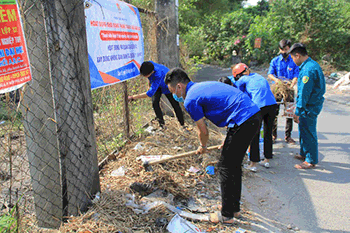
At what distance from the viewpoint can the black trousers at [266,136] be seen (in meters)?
4.30

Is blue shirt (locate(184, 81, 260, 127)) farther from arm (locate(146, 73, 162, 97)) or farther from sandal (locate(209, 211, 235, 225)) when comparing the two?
arm (locate(146, 73, 162, 97))

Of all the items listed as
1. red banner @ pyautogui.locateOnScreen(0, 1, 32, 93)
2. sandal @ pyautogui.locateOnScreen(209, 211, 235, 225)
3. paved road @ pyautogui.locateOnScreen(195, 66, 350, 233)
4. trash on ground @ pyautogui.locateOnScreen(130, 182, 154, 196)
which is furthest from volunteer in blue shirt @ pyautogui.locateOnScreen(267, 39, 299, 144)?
red banner @ pyautogui.locateOnScreen(0, 1, 32, 93)

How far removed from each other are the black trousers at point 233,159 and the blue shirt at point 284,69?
2.98 m

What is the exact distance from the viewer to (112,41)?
3.83 metres

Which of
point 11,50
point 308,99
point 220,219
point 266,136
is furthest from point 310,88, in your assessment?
point 11,50

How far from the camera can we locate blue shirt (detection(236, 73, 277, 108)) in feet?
13.8

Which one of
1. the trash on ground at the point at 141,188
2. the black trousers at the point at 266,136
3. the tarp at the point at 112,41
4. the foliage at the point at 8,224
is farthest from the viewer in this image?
the black trousers at the point at 266,136

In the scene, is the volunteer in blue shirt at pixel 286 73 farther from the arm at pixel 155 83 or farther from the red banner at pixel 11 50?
the red banner at pixel 11 50

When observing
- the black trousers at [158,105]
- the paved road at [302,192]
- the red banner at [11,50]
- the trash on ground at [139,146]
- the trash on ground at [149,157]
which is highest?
the red banner at [11,50]

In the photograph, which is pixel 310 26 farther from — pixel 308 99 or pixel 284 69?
pixel 308 99

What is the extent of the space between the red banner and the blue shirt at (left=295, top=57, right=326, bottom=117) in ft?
12.2

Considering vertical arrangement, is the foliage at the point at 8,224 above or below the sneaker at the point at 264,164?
above

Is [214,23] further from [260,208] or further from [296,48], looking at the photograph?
[260,208]

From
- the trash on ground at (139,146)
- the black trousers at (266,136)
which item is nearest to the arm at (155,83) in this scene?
the trash on ground at (139,146)
